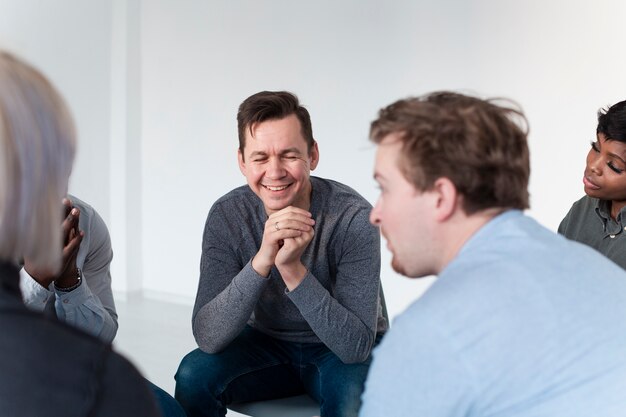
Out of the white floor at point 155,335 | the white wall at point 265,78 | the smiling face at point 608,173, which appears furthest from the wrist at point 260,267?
the white wall at point 265,78

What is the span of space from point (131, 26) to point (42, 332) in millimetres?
4612

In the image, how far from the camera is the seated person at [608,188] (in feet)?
7.75

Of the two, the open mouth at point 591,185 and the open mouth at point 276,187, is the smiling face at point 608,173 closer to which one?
the open mouth at point 591,185

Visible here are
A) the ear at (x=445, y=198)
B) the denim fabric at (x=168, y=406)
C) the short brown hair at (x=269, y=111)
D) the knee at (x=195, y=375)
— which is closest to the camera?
the ear at (x=445, y=198)

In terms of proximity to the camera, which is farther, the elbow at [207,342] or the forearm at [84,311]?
the elbow at [207,342]

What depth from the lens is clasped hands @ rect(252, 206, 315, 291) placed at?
2141 millimetres

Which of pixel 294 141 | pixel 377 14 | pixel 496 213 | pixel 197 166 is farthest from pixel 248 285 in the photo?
pixel 197 166

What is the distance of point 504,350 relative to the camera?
1.15m

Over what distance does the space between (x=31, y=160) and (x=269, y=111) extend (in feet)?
4.48

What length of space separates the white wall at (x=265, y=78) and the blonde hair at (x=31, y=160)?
3.11 meters

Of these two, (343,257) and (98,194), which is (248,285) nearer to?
(343,257)

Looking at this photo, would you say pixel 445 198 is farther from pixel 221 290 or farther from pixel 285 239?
pixel 221 290

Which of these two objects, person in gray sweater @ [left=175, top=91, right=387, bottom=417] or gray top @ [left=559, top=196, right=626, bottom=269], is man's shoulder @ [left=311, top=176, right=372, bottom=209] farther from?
gray top @ [left=559, top=196, right=626, bottom=269]

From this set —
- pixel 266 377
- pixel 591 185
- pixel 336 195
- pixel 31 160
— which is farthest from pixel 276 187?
pixel 31 160
